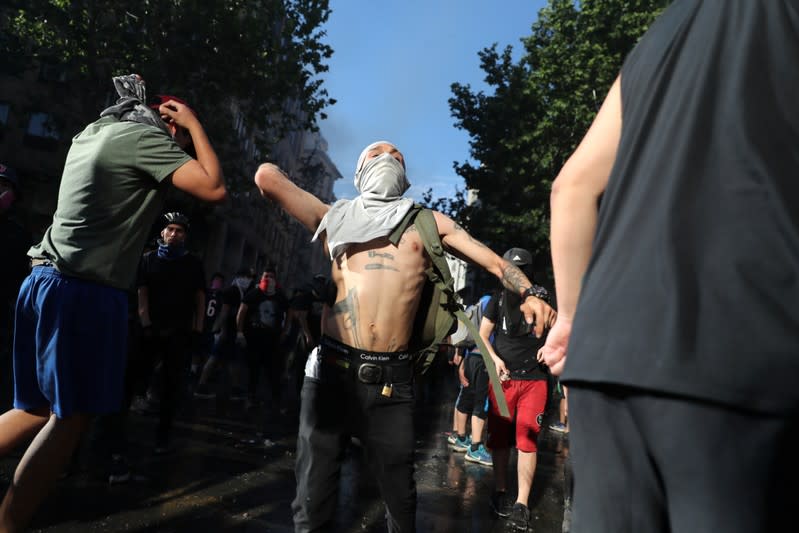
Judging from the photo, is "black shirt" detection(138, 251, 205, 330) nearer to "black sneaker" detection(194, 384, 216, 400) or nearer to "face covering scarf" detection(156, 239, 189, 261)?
"face covering scarf" detection(156, 239, 189, 261)

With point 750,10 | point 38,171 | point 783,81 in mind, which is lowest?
point 783,81

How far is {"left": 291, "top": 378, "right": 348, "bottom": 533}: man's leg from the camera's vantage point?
255 centimetres

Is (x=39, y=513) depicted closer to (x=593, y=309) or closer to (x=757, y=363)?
(x=593, y=309)

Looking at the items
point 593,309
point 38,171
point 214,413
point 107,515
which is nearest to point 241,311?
point 214,413

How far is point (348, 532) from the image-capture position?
403 centimetres

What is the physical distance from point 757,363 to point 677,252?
228 millimetres

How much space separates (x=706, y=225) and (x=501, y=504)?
4381 mm

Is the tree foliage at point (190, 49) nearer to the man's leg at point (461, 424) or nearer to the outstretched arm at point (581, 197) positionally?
the man's leg at point (461, 424)

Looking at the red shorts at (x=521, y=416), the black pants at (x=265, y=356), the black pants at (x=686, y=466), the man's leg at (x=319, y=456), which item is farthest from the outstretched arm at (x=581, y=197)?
the black pants at (x=265, y=356)

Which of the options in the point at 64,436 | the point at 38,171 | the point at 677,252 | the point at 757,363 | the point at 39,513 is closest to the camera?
the point at 757,363

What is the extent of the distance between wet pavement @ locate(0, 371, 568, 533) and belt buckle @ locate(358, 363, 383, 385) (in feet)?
5.64

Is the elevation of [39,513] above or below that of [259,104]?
below

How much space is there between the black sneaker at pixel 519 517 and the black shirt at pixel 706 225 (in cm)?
393

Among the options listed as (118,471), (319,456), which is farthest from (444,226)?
(118,471)
